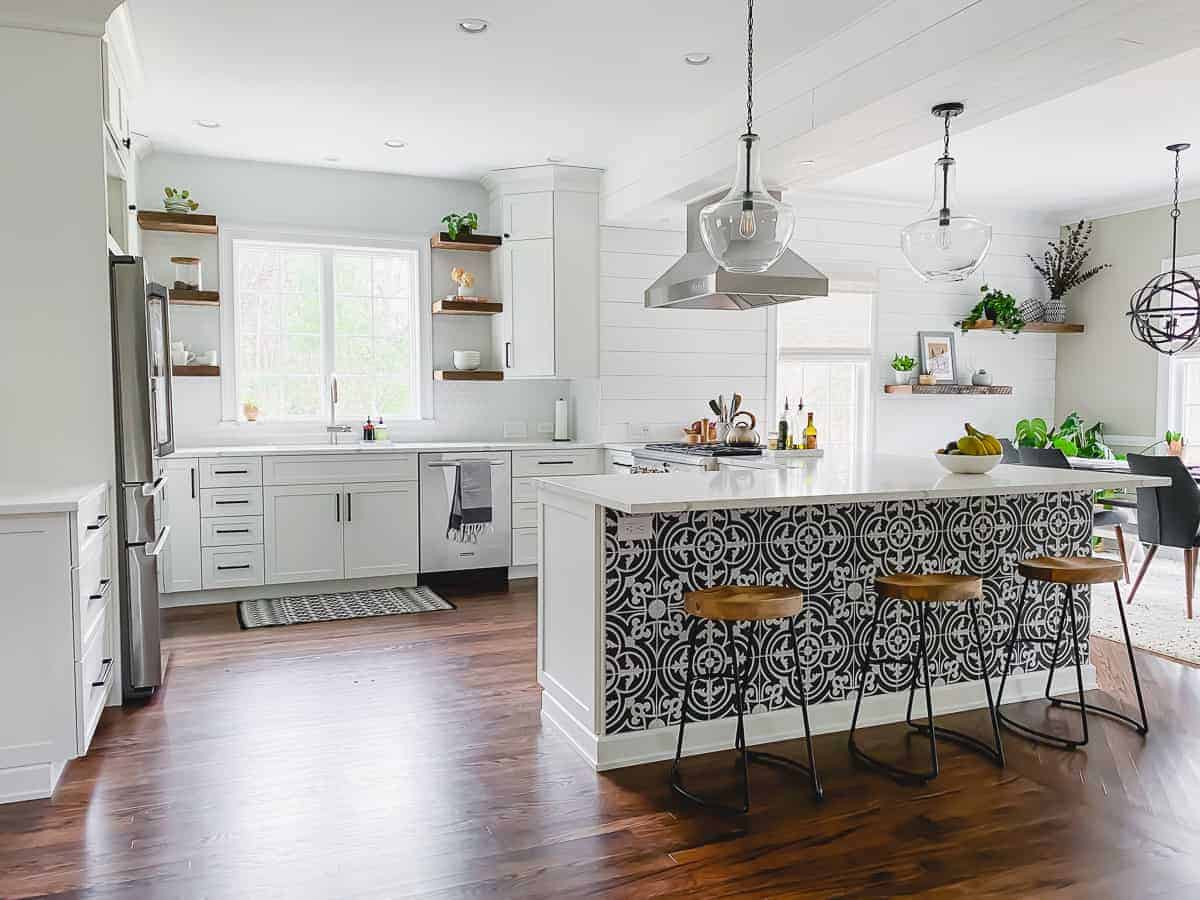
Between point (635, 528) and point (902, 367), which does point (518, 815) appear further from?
point (902, 367)

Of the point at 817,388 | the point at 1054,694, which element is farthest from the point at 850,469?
the point at 817,388

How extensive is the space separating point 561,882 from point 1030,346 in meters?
6.64

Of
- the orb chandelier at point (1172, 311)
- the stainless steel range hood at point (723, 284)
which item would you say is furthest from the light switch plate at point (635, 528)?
the orb chandelier at point (1172, 311)

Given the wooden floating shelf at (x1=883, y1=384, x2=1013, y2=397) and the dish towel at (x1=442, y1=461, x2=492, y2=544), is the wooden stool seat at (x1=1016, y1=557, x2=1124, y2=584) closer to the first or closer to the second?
the dish towel at (x1=442, y1=461, x2=492, y2=544)

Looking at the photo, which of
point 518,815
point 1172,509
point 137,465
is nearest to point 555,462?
point 137,465

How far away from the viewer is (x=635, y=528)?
306 cm

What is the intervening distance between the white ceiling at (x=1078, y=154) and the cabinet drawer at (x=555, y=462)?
2.57 m

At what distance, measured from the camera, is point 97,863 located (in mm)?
2377

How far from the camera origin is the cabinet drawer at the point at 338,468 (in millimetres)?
5332

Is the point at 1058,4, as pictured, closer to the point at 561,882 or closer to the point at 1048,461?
the point at 561,882

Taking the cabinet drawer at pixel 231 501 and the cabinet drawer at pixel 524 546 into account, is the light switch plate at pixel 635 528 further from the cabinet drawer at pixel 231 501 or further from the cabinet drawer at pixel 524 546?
the cabinet drawer at pixel 231 501

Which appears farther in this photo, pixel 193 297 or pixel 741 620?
pixel 193 297

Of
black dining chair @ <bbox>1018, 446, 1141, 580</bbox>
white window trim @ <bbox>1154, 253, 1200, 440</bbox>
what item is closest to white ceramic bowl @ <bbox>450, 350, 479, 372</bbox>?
black dining chair @ <bbox>1018, 446, 1141, 580</bbox>

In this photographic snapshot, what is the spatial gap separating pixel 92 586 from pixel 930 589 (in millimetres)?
2836
